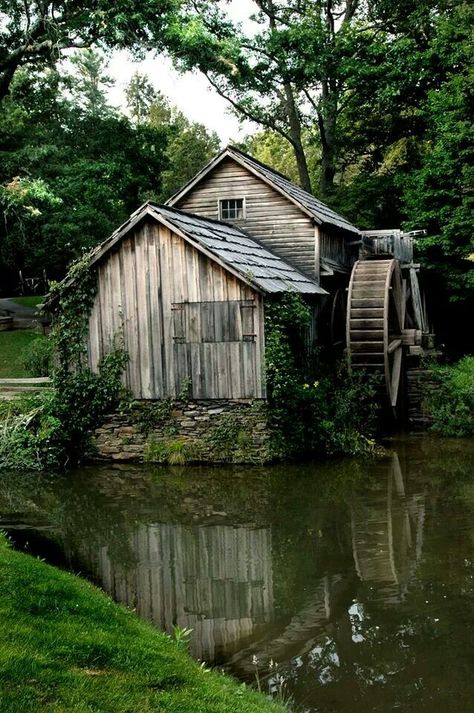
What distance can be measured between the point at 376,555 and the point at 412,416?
9636mm

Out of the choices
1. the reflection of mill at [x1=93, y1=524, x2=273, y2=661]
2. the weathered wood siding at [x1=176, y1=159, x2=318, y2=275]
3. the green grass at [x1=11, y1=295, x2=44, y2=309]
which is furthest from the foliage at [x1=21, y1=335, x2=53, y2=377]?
the green grass at [x1=11, y1=295, x2=44, y2=309]

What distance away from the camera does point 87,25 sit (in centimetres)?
2041

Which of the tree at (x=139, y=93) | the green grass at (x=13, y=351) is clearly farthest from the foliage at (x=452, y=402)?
the tree at (x=139, y=93)

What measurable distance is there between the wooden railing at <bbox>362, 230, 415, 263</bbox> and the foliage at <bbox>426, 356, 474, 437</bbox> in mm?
3894

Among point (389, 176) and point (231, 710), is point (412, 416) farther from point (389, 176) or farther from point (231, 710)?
point (231, 710)

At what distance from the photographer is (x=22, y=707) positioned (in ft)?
13.6

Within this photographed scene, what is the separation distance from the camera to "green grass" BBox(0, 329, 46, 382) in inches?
815

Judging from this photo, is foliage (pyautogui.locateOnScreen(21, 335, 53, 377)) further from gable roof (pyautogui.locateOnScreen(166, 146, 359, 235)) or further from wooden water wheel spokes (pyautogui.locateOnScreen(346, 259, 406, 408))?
wooden water wheel spokes (pyautogui.locateOnScreen(346, 259, 406, 408))

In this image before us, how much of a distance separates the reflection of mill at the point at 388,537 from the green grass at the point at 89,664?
2.99 m

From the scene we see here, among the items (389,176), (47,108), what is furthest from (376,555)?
(47,108)

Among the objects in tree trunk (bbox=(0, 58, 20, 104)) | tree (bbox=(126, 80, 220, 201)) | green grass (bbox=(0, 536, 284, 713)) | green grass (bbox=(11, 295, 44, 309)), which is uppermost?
tree (bbox=(126, 80, 220, 201))

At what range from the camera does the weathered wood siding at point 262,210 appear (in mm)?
18703

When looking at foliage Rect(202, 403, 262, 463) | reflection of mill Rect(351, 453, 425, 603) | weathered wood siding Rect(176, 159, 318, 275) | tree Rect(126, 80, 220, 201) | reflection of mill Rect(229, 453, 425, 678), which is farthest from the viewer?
tree Rect(126, 80, 220, 201)

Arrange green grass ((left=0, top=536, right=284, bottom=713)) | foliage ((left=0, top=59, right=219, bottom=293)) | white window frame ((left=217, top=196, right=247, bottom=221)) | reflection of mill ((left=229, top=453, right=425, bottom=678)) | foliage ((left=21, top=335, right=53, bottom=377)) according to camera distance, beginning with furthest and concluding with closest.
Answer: foliage ((left=0, top=59, right=219, bottom=293)) < white window frame ((left=217, top=196, right=247, bottom=221)) < foliage ((left=21, top=335, right=53, bottom=377)) < reflection of mill ((left=229, top=453, right=425, bottom=678)) < green grass ((left=0, top=536, right=284, bottom=713))
